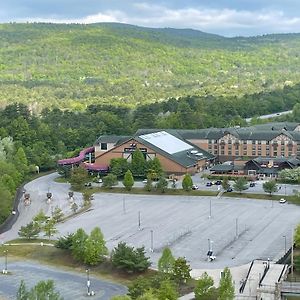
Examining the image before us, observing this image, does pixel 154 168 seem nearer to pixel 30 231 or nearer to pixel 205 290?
pixel 30 231

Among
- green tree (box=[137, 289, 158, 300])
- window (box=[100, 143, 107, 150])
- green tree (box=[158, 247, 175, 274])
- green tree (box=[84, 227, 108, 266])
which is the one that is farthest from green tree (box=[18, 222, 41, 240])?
window (box=[100, 143, 107, 150])

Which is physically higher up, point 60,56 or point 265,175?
point 60,56

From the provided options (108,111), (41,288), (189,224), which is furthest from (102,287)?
(108,111)

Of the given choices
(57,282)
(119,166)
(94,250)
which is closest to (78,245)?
(94,250)

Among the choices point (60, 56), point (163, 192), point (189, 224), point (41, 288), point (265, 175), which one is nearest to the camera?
point (41, 288)

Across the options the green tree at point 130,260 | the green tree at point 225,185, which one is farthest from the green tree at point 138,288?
the green tree at point 225,185

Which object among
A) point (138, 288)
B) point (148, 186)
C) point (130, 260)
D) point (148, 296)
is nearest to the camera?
point (148, 296)

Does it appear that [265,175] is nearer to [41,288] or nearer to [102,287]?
[102,287]
